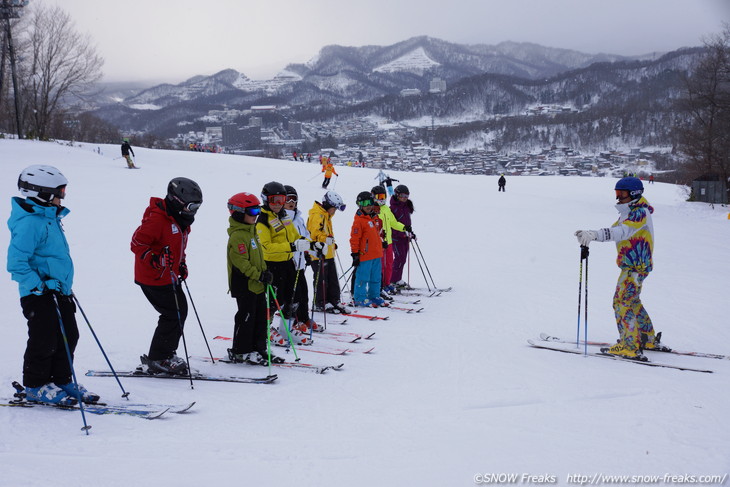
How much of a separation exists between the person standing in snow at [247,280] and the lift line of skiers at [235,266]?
1cm

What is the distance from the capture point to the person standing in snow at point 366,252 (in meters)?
7.76

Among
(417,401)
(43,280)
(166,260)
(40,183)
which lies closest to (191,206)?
(166,260)

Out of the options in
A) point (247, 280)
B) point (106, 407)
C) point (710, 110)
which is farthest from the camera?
point (710, 110)

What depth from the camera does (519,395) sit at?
4410mm

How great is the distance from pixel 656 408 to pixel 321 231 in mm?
4717

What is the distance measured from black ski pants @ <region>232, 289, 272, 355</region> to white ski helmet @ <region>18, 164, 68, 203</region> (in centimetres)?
196

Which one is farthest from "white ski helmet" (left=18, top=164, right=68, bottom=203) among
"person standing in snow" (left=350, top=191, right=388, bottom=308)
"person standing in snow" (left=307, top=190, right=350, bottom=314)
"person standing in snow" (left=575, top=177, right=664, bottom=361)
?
"person standing in snow" (left=575, top=177, right=664, bottom=361)

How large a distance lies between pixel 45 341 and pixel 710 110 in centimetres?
3056

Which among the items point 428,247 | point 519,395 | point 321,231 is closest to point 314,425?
point 519,395

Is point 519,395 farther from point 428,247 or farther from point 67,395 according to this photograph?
point 428,247

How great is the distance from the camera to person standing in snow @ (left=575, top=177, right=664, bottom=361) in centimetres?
549

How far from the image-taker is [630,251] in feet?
18.2

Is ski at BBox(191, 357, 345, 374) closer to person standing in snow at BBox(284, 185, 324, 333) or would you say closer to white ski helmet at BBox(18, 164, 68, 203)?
person standing in snow at BBox(284, 185, 324, 333)

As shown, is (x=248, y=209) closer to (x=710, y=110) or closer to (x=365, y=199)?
(x=365, y=199)
